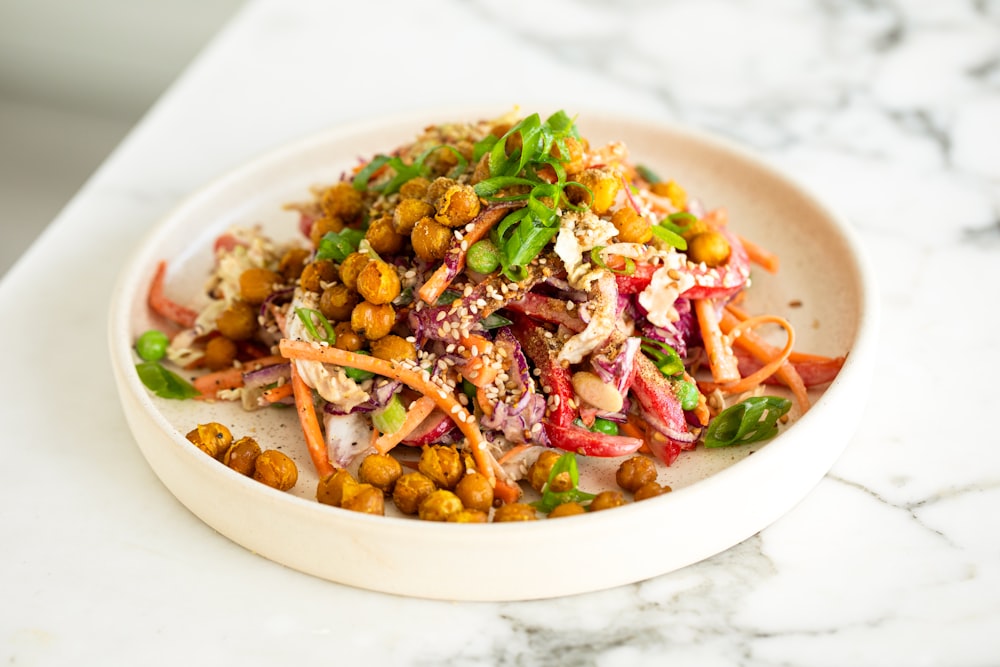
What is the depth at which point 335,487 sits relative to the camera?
2.98m

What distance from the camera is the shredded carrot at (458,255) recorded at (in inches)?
125

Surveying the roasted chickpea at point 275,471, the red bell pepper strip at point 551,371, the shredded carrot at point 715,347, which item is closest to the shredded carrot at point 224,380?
the roasted chickpea at point 275,471

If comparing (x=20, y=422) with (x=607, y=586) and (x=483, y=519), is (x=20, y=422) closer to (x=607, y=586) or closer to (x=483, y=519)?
(x=483, y=519)

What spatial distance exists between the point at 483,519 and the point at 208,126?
10.1 ft

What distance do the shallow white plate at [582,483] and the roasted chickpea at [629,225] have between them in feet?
2.15

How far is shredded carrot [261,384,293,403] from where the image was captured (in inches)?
133

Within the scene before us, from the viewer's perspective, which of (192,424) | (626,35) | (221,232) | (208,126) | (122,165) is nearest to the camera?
(192,424)

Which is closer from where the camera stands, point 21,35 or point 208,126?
point 208,126

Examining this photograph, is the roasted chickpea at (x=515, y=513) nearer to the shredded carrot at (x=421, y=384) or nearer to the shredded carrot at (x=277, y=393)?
the shredded carrot at (x=421, y=384)

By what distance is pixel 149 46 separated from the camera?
8.42m

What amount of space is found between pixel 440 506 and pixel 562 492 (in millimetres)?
342

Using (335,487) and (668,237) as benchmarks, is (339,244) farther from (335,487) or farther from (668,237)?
(668,237)

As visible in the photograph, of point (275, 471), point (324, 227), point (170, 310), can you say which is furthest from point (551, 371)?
point (170, 310)

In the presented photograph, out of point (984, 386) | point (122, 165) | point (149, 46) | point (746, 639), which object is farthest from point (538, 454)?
point (149, 46)
